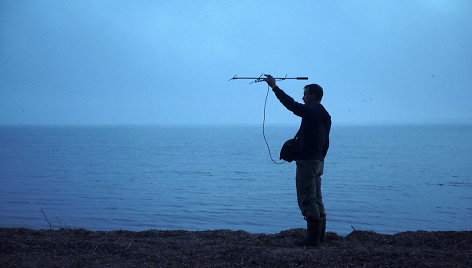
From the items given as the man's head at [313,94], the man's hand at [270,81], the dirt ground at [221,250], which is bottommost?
the dirt ground at [221,250]

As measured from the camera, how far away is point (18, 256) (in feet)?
16.6

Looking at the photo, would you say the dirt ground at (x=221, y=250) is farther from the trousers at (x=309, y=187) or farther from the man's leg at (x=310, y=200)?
the trousers at (x=309, y=187)

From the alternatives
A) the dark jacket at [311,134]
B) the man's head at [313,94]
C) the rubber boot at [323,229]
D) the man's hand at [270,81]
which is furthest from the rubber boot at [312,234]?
the man's hand at [270,81]

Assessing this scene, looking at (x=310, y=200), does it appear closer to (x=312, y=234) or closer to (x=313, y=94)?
(x=312, y=234)

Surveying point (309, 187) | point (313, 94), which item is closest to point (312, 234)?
point (309, 187)

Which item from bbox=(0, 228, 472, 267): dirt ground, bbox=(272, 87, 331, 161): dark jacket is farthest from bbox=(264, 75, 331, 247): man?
bbox=(0, 228, 472, 267): dirt ground

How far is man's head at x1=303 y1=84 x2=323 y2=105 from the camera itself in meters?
6.29

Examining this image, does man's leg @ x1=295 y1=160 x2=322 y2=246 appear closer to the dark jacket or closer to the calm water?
the dark jacket

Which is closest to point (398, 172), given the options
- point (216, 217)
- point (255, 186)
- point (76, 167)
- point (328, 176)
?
point (328, 176)

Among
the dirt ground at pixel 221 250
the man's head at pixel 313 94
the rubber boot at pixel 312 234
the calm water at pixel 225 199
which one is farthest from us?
the calm water at pixel 225 199

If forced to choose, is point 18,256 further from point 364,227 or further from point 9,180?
point 9,180

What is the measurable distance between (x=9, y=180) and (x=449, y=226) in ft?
68.6

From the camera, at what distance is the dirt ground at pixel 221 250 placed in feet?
16.1

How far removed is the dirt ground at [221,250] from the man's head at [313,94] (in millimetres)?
2047
